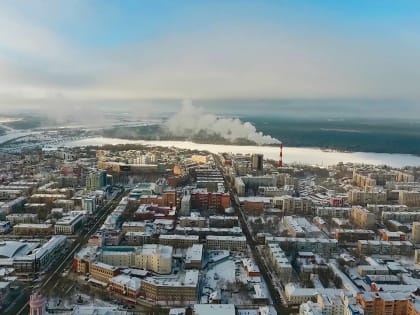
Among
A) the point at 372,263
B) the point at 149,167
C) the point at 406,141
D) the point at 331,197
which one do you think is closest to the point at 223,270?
the point at 372,263

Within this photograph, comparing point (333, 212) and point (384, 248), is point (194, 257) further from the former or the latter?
point (333, 212)

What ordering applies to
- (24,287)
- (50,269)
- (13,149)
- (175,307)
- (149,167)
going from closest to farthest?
(175,307) < (24,287) < (50,269) < (149,167) < (13,149)

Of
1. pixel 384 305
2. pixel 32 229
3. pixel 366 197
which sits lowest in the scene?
pixel 32 229

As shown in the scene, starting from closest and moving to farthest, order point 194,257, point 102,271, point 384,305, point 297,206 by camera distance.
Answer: point 384,305
point 102,271
point 194,257
point 297,206

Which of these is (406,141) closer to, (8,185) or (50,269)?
(8,185)

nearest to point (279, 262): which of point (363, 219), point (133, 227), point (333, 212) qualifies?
point (133, 227)

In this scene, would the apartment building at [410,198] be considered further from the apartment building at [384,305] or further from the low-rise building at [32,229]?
the low-rise building at [32,229]

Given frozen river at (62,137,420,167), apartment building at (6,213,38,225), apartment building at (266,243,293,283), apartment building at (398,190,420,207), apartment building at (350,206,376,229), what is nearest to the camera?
apartment building at (266,243,293,283)

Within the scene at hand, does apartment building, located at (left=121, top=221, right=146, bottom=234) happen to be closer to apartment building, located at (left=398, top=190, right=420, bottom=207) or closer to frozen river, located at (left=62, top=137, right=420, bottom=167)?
Answer: apartment building, located at (left=398, top=190, right=420, bottom=207)

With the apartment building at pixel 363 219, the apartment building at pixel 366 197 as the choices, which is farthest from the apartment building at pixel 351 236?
the apartment building at pixel 366 197

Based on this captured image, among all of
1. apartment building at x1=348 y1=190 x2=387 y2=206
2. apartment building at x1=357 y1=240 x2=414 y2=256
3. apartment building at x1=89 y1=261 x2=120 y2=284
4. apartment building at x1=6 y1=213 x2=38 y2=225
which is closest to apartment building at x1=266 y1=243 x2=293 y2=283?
apartment building at x1=357 y1=240 x2=414 y2=256

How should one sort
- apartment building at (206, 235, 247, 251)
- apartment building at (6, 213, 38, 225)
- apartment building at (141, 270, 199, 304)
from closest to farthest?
apartment building at (141, 270, 199, 304) → apartment building at (206, 235, 247, 251) → apartment building at (6, 213, 38, 225)
